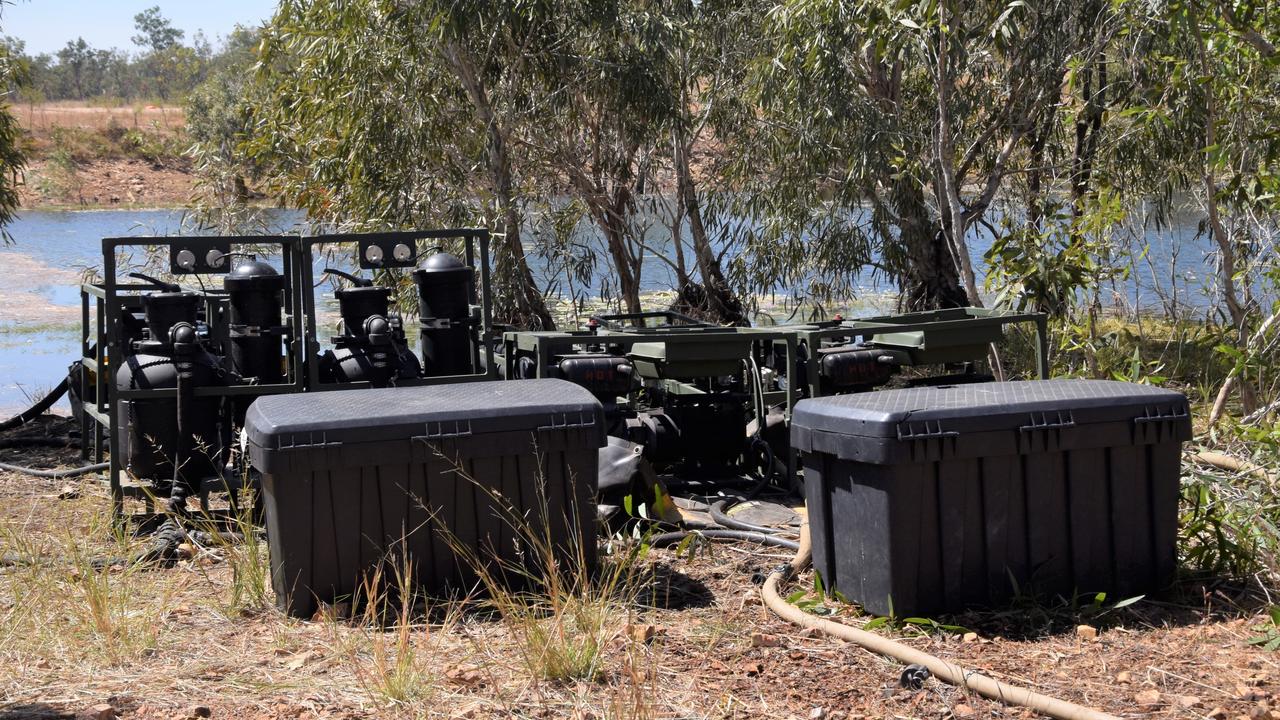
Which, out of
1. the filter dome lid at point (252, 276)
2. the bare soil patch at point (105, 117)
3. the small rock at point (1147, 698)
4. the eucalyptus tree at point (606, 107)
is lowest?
the small rock at point (1147, 698)

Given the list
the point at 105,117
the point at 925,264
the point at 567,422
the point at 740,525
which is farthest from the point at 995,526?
the point at 105,117

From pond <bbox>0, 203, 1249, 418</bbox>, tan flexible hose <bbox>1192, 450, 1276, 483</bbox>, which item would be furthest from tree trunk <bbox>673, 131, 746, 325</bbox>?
tan flexible hose <bbox>1192, 450, 1276, 483</bbox>

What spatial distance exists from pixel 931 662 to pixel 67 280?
786 inches

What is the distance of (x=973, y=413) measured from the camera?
3840mm

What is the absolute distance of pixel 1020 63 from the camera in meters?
10.2

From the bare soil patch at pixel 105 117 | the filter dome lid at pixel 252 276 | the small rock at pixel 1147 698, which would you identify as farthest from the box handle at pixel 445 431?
the bare soil patch at pixel 105 117

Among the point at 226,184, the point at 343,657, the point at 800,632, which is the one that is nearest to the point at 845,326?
the point at 800,632

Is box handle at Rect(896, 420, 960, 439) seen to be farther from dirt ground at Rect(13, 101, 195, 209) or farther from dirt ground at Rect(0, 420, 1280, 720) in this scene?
dirt ground at Rect(13, 101, 195, 209)

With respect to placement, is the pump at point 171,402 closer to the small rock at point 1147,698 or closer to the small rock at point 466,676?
the small rock at point 466,676

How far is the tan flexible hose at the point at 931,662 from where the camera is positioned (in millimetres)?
3154

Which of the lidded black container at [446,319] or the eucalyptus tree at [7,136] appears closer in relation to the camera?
the lidded black container at [446,319]

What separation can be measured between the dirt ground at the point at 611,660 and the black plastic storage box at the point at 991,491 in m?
0.12

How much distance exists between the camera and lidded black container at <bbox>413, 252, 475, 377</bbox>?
611cm

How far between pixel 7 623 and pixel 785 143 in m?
8.18
